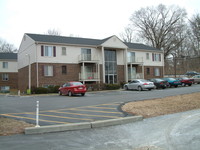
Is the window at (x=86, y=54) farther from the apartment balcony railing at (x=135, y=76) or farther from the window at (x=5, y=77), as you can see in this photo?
the window at (x=5, y=77)

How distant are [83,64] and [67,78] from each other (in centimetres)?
309

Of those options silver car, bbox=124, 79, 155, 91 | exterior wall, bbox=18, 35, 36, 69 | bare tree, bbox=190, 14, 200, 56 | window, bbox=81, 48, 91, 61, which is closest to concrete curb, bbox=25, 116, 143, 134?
silver car, bbox=124, 79, 155, 91

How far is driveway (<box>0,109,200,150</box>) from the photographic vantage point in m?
5.52

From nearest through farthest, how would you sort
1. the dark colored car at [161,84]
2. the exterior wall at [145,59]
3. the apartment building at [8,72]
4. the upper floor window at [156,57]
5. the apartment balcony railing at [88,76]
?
the dark colored car at [161,84] → the apartment balcony railing at [88,76] → the exterior wall at [145,59] → the upper floor window at [156,57] → the apartment building at [8,72]

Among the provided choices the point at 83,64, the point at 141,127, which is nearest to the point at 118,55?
the point at 83,64

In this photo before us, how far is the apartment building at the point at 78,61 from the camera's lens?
28.7 m

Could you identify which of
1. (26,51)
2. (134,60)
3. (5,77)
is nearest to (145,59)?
(134,60)

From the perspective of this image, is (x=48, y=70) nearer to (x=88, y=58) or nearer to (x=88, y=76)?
(x=88, y=76)

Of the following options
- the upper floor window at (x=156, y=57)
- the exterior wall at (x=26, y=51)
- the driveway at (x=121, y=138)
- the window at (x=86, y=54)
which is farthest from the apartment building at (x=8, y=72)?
the driveway at (x=121, y=138)

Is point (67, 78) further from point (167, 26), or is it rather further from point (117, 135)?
point (167, 26)

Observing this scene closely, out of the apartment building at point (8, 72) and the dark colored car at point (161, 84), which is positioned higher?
the apartment building at point (8, 72)

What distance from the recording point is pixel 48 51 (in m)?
29.0

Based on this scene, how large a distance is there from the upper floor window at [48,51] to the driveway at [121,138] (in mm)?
22929

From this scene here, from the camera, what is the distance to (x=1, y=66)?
4347cm
